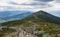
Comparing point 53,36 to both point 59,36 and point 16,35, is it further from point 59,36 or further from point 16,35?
point 16,35

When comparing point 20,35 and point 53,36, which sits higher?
point 20,35

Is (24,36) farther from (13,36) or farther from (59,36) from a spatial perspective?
(59,36)

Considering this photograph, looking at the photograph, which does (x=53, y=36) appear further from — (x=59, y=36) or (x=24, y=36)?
(x=24, y=36)

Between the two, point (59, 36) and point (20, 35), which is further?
point (59, 36)

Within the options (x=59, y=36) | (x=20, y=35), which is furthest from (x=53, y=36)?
(x=20, y=35)

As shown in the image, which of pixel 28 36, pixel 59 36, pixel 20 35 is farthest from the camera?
pixel 59 36

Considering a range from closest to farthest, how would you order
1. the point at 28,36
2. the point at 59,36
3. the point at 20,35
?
the point at 28,36, the point at 20,35, the point at 59,36

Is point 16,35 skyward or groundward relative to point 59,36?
skyward
